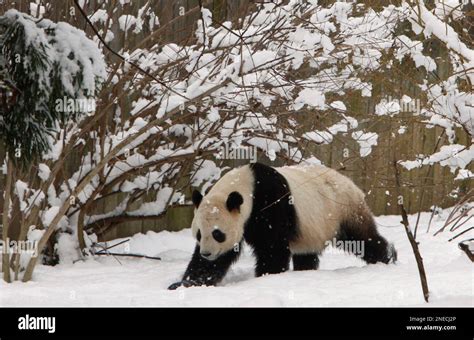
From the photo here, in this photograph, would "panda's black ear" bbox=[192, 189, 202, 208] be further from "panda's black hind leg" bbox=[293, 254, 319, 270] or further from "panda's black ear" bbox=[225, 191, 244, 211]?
"panda's black hind leg" bbox=[293, 254, 319, 270]

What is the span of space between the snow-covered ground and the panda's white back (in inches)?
19.7

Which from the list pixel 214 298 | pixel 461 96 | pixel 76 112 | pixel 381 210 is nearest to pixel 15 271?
pixel 214 298

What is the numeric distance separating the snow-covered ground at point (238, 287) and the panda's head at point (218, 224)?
12.2 inches

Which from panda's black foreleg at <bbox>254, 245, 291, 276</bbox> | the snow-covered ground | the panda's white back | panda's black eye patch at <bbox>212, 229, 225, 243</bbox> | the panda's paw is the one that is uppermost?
the panda's white back

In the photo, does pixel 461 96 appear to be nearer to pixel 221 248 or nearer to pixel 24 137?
pixel 221 248

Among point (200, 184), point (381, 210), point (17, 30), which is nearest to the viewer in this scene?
point (17, 30)

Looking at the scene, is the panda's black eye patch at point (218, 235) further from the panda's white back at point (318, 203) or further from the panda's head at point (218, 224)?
the panda's white back at point (318, 203)

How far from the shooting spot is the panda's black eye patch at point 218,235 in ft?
18.7

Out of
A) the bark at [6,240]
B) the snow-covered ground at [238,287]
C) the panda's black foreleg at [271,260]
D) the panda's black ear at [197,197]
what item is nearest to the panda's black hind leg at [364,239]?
the snow-covered ground at [238,287]

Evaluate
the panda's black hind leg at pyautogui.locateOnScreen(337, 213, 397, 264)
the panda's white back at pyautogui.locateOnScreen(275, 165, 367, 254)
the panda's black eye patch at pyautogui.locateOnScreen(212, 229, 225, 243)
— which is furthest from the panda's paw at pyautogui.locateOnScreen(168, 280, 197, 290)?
the panda's black hind leg at pyautogui.locateOnScreen(337, 213, 397, 264)

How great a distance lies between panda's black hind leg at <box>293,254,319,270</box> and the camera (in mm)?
6613

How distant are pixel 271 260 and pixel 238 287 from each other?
0.69m

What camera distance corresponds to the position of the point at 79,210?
21.8 ft
